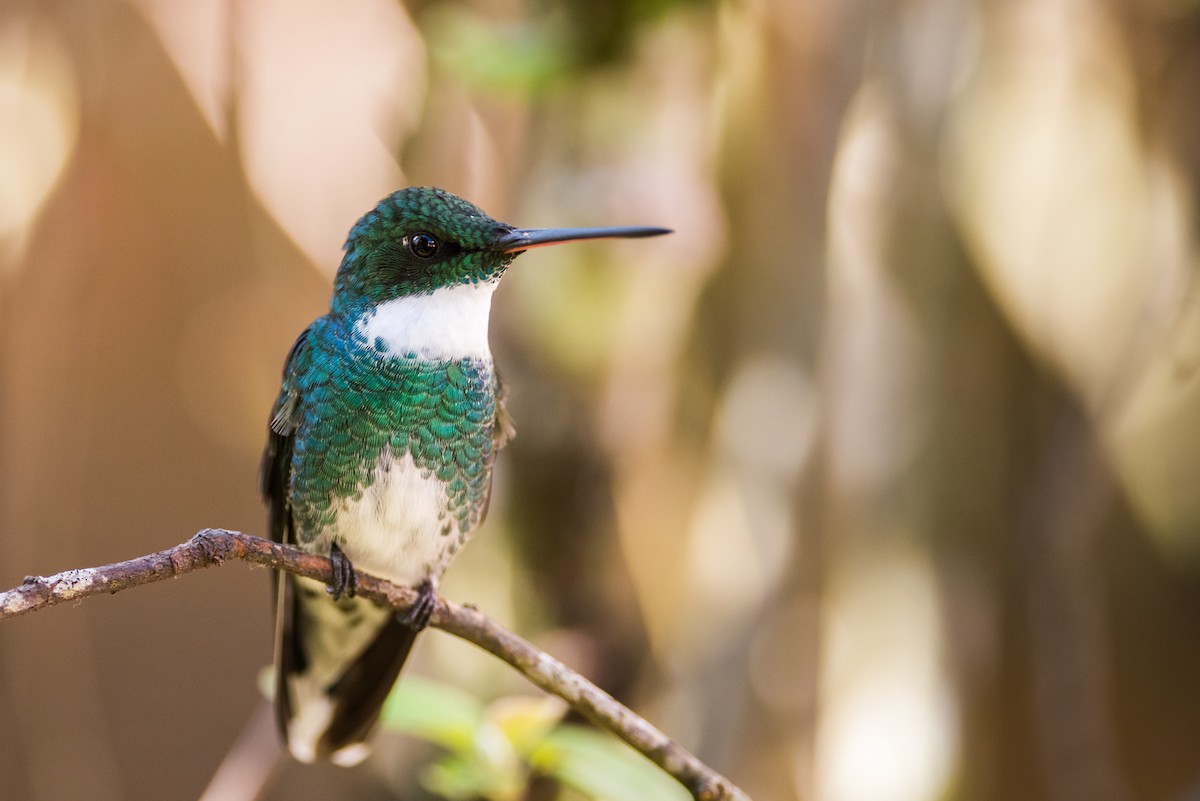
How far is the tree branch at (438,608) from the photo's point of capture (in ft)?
3.08

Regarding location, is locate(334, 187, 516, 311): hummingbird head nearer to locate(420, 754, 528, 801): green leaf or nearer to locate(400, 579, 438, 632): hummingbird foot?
locate(400, 579, 438, 632): hummingbird foot

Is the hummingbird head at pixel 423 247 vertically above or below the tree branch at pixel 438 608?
above

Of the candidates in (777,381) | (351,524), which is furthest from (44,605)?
(777,381)

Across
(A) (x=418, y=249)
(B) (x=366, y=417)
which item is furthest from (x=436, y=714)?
(A) (x=418, y=249)

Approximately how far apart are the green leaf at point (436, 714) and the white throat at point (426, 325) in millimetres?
589

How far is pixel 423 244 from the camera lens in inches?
62.0

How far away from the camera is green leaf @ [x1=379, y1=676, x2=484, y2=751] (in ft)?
5.91

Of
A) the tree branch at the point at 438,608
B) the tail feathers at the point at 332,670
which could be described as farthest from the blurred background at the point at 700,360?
the tree branch at the point at 438,608

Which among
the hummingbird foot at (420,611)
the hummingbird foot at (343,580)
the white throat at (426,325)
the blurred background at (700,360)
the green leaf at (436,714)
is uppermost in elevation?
the blurred background at (700,360)

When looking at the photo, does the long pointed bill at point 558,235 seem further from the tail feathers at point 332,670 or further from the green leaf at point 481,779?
the green leaf at point 481,779

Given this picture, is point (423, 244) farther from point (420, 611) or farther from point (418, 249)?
point (420, 611)

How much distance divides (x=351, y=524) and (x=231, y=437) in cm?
184

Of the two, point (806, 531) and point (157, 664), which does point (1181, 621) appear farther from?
point (157, 664)

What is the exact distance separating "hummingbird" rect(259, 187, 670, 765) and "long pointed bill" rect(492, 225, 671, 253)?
0.05 feet
